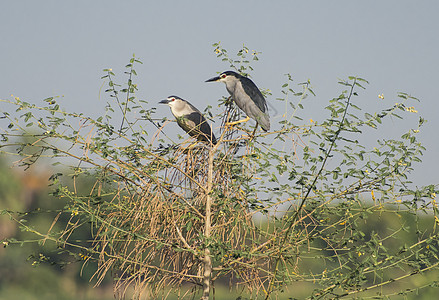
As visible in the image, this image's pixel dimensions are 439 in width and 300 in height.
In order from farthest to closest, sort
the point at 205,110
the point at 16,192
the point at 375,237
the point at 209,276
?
the point at 16,192 → the point at 205,110 → the point at 209,276 → the point at 375,237

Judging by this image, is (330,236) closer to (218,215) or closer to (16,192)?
(218,215)

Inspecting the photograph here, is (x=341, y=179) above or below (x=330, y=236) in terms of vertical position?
above

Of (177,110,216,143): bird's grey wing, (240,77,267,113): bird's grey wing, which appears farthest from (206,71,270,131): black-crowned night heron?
(177,110,216,143): bird's grey wing

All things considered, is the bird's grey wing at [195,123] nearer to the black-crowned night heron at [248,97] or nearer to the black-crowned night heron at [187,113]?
the black-crowned night heron at [187,113]

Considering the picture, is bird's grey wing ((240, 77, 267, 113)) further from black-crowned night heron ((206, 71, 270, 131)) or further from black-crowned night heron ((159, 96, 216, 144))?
black-crowned night heron ((159, 96, 216, 144))

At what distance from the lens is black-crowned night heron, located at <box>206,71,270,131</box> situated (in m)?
5.42

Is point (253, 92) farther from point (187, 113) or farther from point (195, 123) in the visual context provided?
point (187, 113)

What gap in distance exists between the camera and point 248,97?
18.3 ft

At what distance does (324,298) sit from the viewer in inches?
182

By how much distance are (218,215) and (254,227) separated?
29 centimetres

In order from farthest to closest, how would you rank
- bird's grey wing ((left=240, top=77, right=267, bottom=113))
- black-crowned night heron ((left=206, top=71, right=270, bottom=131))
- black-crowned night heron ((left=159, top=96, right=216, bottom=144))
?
black-crowned night heron ((left=159, top=96, right=216, bottom=144)) < bird's grey wing ((left=240, top=77, right=267, bottom=113)) < black-crowned night heron ((left=206, top=71, right=270, bottom=131))

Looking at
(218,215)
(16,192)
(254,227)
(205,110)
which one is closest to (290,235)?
(254,227)

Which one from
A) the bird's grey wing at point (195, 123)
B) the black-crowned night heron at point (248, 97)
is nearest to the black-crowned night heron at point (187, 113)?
the bird's grey wing at point (195, 123)

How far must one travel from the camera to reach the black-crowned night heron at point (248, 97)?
5422mm
